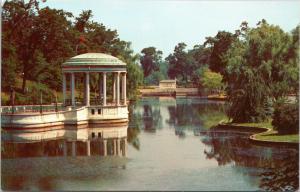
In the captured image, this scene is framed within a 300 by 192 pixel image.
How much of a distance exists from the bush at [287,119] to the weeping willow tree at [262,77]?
9402 millimetres

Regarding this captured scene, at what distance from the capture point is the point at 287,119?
44.3 metres

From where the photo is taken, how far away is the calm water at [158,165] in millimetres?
29141

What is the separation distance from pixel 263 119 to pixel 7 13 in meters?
35.2

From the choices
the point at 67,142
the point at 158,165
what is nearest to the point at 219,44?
the point at 67,142

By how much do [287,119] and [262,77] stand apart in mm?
15141

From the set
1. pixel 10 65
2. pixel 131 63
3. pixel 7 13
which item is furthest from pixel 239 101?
pixel 131 63

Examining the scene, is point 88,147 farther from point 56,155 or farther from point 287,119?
point 287,119

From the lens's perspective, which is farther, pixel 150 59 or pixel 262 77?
pixel 150 59

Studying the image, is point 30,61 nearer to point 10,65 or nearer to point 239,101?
point 10,65

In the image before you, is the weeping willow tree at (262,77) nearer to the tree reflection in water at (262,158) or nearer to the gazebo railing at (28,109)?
the tree reflection in water at (262,158)

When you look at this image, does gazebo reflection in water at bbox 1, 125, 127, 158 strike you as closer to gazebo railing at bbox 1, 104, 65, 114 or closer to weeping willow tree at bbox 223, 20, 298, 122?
gazebo railing at bbox 1, 104, 65, 114

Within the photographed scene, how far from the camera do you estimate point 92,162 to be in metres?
36.2

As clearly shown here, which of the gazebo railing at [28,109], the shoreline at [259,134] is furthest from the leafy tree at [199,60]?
the shoreline at [259,134]

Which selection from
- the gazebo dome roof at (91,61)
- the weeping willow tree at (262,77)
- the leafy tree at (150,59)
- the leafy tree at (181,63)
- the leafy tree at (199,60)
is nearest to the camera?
the weeping willow tree at (262,77)
